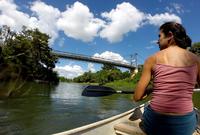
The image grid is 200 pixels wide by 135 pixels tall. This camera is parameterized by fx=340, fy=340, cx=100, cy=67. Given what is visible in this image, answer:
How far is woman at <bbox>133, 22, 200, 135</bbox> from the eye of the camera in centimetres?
228

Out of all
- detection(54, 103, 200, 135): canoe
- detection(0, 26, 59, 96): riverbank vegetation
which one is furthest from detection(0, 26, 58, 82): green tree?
detection(54, 103, 200, 135): canoe

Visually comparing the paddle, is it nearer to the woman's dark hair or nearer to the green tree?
the woman's dark hair

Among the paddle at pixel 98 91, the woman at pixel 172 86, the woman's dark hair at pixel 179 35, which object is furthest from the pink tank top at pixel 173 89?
the paddle at pixel 98 91

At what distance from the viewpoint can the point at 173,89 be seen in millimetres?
2314

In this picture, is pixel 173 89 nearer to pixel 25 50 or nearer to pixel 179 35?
pixel 179 35

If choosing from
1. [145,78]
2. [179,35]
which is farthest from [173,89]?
[179,35]

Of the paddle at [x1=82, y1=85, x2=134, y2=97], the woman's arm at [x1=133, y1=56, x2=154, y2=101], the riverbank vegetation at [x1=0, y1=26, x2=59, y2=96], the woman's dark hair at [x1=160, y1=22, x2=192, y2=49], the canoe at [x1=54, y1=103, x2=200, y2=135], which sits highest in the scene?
the riverbank vegetation at [x1=0, y1=26, x2=59, y2=96]

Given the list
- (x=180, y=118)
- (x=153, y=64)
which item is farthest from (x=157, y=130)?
(x=153, y=64)

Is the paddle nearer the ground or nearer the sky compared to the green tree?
nearer the ground

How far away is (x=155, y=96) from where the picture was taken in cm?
238

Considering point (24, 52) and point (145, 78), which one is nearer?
point (145, 78)

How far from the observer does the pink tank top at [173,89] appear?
229 centimetres

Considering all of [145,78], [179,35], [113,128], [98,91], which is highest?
[179,35]

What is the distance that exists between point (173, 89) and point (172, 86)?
0.02 m
